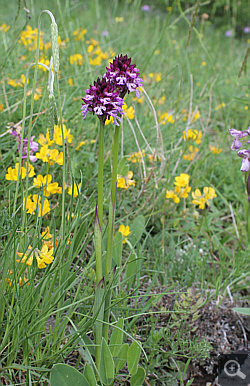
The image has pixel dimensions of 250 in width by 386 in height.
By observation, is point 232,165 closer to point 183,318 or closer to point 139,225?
point 139,225

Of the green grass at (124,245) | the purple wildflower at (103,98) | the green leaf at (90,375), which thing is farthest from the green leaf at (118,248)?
the purple wildflower at (103,98)

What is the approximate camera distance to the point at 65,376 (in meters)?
0.79

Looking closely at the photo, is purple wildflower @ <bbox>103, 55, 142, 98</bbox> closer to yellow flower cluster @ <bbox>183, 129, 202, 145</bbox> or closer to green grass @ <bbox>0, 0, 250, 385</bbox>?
green grass @ <bbox>0, 0, 250, 385</bbox>

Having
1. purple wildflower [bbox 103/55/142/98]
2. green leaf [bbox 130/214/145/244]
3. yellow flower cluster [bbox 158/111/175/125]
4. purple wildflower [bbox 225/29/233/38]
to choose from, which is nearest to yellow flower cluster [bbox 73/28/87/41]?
yellow flower cluster [bbox 158/111/175/125]

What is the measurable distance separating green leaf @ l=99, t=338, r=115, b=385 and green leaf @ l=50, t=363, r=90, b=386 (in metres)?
0.05

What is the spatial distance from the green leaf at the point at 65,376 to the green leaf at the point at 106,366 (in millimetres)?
53

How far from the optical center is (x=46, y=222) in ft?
4.31

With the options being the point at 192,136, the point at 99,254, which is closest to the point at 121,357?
the point at 99,254

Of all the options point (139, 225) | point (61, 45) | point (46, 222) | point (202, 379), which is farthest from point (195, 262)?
point (61, 45)

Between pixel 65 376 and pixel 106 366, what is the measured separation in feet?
0.34

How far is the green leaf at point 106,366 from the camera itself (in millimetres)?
794

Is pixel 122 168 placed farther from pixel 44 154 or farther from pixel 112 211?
pixel 112 211

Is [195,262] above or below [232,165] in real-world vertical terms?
below

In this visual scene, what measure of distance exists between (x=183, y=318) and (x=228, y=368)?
Answer: 0.25 meters
